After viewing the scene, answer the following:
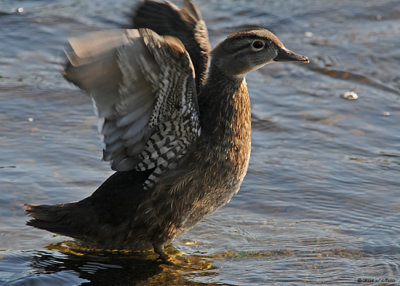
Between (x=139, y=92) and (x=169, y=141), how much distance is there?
0.66 meters

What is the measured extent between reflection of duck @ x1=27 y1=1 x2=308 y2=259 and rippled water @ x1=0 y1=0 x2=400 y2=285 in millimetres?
301

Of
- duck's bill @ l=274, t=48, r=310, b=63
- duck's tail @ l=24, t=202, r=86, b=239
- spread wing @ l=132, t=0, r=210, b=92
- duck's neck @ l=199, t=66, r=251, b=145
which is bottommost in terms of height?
duck's tail @ l=24, t=202, r=86, b=239

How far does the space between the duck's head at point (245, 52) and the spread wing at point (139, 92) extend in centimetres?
68

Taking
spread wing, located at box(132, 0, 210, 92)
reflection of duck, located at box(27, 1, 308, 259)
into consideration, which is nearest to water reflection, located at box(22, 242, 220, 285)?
reflection of duck, located at box(27, 1, 308, 259)

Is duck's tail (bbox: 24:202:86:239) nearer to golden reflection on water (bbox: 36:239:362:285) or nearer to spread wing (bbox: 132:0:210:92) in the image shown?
golden reflection on water (bbox: 36:239:362:285)

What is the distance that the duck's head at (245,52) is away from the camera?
6070 mm

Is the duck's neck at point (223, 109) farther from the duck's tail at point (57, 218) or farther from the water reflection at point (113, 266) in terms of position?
the duck's tail at point (57, 218)

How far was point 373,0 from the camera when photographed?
11.9 meters

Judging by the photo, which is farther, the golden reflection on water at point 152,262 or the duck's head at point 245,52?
the duck's head at point 245,52

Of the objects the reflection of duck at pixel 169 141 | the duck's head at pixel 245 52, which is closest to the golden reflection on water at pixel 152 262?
the reflection of duck at pixel 169 141

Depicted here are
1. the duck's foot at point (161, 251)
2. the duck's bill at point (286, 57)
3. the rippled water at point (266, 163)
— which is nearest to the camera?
the rippled water at point (266, 163)

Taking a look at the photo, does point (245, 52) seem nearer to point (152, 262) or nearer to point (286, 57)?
point (286, 57)

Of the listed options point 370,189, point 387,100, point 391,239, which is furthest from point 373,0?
point 391,239

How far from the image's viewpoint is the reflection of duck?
16.9ft
